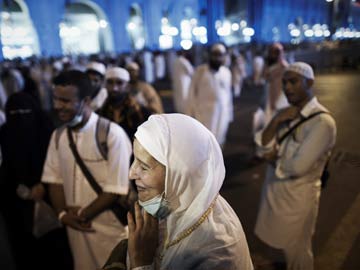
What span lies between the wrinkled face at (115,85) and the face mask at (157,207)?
7.77ft

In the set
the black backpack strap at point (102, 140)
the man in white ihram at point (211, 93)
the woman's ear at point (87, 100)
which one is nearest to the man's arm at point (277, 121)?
the black backpack strap at point (102, 140)

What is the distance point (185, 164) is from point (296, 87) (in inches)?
62.8

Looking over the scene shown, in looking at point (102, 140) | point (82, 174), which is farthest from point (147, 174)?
point (82, 174)

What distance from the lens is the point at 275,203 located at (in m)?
2.56

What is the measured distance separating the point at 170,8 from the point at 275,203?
112 ft

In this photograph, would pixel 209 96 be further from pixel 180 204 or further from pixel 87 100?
pixel 180 204

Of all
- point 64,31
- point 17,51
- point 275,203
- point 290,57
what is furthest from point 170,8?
point 275,203

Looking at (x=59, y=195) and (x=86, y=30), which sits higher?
(x=86, y=30)

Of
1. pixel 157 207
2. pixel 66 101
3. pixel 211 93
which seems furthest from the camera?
pixel 211 93

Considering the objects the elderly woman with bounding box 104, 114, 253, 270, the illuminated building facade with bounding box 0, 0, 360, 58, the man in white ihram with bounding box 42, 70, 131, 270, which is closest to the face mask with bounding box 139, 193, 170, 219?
the elderly woman with bounding box 104, 114, 253, 270

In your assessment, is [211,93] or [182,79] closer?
[211,93]

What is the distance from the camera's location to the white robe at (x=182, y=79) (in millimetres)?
8000

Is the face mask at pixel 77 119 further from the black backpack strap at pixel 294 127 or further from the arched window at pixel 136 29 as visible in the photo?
the arched window at pixel 136 29

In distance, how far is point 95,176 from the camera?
2232 mm
